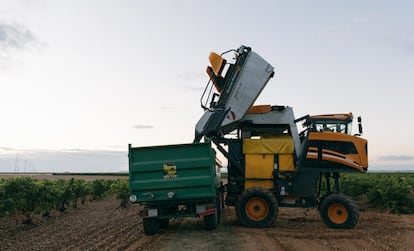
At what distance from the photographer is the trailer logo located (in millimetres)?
12742

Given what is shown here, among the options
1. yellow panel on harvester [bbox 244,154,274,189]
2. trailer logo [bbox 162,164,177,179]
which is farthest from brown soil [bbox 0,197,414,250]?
trailer logo [bbox 162,164,177,179]

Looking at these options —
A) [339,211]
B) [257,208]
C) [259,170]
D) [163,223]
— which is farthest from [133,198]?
[339,211]

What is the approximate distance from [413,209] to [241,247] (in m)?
11.4

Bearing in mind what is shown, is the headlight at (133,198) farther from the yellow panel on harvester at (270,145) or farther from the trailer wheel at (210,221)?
the yellow panel on harvester at (270,145)

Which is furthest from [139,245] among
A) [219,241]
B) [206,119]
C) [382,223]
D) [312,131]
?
[382,223]

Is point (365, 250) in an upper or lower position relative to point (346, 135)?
lower

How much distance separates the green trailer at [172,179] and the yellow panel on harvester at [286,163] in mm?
3069

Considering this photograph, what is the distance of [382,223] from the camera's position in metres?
15.1

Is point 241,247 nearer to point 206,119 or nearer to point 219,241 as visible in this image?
point 219,241

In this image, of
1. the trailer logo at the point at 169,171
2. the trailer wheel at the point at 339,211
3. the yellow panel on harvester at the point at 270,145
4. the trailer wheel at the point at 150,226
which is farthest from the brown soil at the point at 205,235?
the yellow panel on harvester at the point at 270,145

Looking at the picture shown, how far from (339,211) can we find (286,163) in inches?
87.8

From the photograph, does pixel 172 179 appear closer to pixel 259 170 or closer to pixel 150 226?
pixel 150 226

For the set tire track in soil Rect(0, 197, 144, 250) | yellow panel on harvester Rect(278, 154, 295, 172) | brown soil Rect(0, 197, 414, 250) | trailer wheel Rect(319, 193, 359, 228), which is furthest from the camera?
yellow panel on harvester Rect(278, 154, 295, 172)

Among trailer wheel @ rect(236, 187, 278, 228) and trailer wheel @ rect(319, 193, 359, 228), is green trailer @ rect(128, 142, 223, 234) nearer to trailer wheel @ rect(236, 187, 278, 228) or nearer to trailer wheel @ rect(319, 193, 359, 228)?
trailer wheel @ rect(236, 187, 278, 228)
